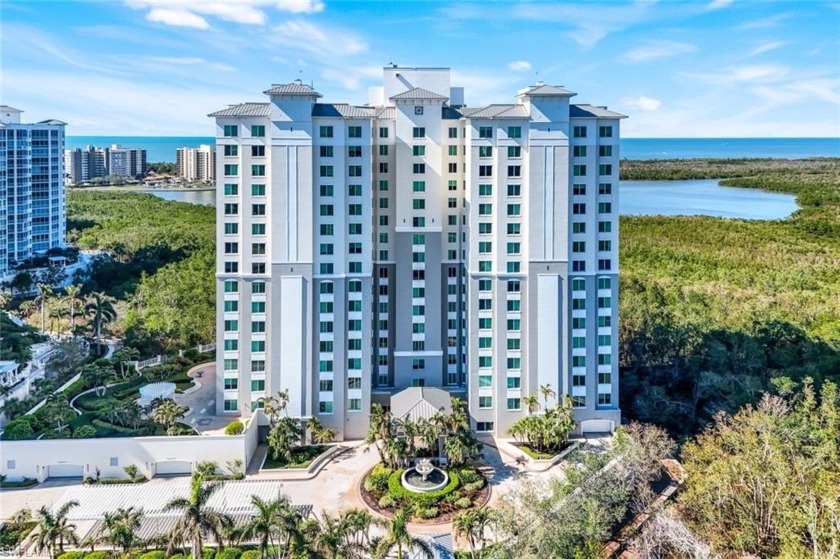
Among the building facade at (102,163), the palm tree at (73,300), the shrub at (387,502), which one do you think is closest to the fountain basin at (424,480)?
the shrub at (387,502)

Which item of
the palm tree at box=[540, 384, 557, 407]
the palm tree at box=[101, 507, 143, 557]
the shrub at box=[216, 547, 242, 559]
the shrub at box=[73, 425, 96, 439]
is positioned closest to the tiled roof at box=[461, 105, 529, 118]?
the palm tree at box=[540, 384, 557, 407]

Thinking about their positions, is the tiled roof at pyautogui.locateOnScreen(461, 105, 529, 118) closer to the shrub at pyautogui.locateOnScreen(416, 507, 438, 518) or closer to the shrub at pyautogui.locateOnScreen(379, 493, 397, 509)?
the shrub at pyautogui.locateOnScreen(379, 493, 397, 509)

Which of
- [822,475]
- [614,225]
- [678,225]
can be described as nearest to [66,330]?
[614,225]

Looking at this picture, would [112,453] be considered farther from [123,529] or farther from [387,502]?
[387,502]

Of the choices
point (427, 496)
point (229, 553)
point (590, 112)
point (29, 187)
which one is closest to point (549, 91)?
point (590, 112)

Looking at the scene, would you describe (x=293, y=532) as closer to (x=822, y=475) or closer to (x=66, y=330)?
(x=822, y=475)
